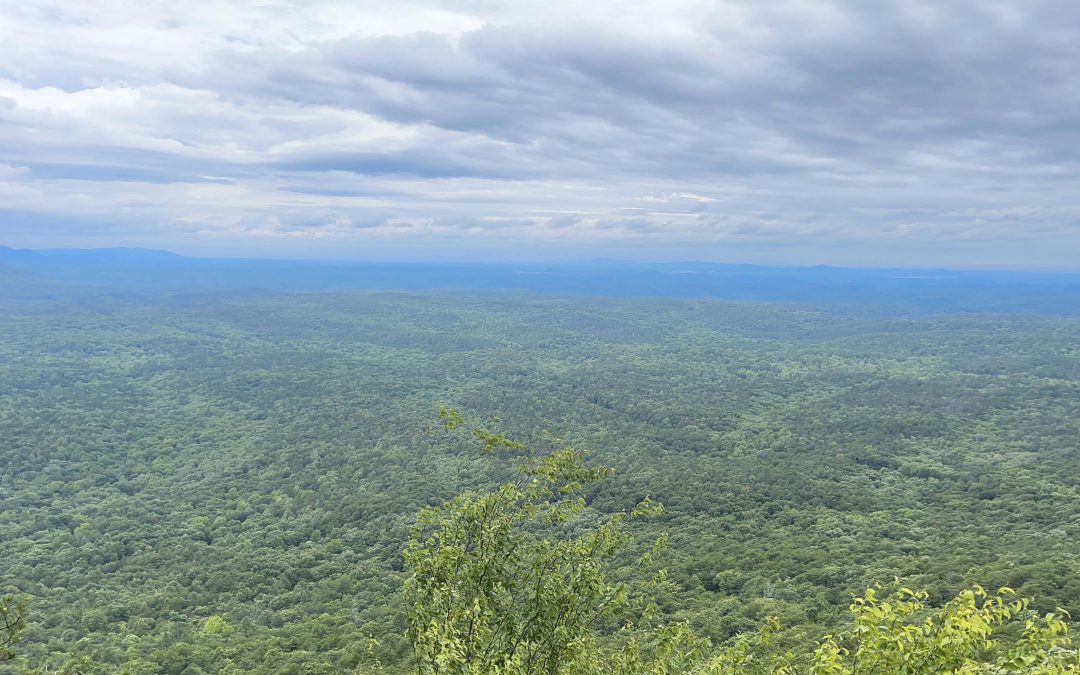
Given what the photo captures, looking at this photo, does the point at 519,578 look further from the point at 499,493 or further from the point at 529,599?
the point at 499,493

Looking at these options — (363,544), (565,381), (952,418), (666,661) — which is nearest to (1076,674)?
(666,661)

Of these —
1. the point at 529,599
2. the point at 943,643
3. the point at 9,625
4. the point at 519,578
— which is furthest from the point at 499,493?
the point at 9,625

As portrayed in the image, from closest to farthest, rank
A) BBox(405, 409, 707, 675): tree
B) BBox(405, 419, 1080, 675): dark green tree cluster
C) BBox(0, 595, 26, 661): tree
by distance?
BBox(0, 595, 26, 661): tree
BBox(405, 419, 1080, 675): dark green tree cluster
BBox(405, 409, 707, 675): tree

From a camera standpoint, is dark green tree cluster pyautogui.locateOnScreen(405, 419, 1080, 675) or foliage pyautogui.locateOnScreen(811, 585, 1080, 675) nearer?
foliage pyautogui.locateOnScreen(811, 585, 1080, 675)

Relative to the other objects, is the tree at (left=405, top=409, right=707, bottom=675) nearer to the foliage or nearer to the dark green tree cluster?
the dark green tree cluster

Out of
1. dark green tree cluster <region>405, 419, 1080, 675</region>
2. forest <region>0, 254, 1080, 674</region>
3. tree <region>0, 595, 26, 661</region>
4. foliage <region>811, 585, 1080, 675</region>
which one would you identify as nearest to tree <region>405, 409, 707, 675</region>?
dark green tree cluster <region>405, 419, 1080, 675</region>

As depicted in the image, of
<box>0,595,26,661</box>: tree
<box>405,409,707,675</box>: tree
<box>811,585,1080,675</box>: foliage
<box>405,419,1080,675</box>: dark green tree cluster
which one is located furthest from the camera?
<box>405,409,707,675</box>: tree
